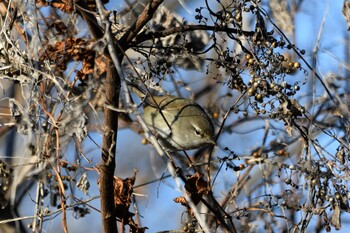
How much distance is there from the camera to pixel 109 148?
2.26 metres

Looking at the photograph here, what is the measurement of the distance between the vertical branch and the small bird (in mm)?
492

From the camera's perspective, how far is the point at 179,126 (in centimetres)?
280

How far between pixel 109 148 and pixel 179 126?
60 cm

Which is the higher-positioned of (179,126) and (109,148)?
(179,126)

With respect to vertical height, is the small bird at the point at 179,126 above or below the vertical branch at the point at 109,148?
above

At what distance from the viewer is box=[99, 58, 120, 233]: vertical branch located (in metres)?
2.24

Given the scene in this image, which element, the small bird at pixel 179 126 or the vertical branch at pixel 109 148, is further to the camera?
the small bird at pixel 179 126

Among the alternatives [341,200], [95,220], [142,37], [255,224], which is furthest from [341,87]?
[95,220]

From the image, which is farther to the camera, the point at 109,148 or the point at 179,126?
the point at 179,126

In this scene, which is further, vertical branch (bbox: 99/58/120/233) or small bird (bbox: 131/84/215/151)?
small bird (bbox: 131/84/215/151)

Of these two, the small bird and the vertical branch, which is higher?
the small bird

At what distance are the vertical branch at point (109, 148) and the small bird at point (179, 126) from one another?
49 centimetres

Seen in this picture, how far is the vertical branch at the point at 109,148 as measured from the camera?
2240 mm

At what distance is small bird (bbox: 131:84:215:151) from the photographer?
2797 mm
